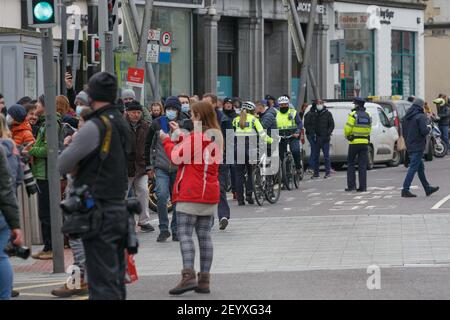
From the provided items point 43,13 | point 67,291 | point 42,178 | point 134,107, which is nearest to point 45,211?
point 42,178

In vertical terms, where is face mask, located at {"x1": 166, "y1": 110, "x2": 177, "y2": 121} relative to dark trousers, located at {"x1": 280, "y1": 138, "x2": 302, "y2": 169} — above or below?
above

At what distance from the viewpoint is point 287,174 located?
983 inches

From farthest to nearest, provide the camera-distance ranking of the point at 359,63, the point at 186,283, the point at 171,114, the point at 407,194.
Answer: the point at 359,63 < the point at 407,194 < the point at 171,114 < the point at 186,283

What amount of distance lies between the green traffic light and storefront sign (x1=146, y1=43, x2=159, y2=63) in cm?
1209

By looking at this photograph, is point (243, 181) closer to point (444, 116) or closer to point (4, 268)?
point (4, 268)

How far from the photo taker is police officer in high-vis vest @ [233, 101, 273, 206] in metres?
21.0

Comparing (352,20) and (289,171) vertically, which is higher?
(352,20)

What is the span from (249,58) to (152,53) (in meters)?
16.7

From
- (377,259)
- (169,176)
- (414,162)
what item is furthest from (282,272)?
(414,162)

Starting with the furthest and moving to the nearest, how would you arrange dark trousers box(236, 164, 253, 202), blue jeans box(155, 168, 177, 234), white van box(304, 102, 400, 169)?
white van box(304, 102, 400, 169) → dark trousers box(236, 164, 253, 202) → blue jeans box(155, 168, 177, 234)

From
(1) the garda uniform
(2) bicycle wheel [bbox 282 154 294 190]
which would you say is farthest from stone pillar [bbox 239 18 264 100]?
(2) bicycle wheel [bbox 282 154 294 190]

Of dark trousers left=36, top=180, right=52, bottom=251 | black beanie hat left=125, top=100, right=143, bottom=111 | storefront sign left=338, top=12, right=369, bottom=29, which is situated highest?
storefront sign left=338, top=12, right=369, bottom=29

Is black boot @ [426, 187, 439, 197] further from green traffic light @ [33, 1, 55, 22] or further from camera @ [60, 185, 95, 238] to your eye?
camera @ [60, 185, 95, 238]
